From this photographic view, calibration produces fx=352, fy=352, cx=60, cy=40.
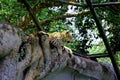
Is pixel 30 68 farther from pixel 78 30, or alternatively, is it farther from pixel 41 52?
pixel 78 30

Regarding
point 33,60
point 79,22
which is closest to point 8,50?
point 33,60

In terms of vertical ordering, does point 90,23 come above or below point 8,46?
below

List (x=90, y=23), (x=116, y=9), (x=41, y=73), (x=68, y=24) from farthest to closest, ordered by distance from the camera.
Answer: (x=68, y=24) < (x=90, y=23) < (x=116, y=9) < (x=41, y=73)

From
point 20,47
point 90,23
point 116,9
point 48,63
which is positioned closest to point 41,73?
point 48,63

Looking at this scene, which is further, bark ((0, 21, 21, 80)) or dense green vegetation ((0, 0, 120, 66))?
dense green vegetation ((0, 0, 120, 66))

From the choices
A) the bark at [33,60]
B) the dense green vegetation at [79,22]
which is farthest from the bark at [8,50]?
the dense green vegetation at [79,22]

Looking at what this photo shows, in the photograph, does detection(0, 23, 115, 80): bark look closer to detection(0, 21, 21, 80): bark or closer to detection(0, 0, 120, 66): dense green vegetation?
detection(0, 21, 21, 80): bark

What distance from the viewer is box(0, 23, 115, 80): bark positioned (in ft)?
9.02

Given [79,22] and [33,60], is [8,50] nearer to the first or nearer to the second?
[33,60]

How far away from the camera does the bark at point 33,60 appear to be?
9.02 ft

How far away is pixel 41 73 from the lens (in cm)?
308

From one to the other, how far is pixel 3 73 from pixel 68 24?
4.05 meters

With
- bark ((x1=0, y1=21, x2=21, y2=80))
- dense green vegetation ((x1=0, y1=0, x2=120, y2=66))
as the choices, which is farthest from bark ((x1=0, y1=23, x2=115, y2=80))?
dense green vegetation ((x1=0, y1=0, x2=120, y2=66))

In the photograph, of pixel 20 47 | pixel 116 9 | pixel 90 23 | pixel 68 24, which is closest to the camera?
pixel 20 47
